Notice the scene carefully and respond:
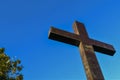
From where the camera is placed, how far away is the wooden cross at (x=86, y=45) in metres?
5.19

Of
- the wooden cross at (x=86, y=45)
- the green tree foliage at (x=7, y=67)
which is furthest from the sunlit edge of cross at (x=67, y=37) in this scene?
the green tree foliage at (x=7, y=67)

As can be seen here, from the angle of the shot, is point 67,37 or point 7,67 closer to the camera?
point 67,37

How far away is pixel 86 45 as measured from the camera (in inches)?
233

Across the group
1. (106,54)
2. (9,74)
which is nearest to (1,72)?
(9,74)

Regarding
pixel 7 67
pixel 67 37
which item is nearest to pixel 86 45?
pixel 67 37

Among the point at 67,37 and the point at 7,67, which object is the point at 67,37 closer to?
the point at 67,37

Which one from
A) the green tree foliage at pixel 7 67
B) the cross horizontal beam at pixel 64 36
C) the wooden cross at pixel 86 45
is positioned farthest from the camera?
the green tree foliage at pixel 7 67

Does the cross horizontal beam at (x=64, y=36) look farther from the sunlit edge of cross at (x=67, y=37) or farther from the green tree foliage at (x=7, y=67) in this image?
the green tree foliage at (x=7, y=67)

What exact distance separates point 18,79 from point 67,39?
12.2 m

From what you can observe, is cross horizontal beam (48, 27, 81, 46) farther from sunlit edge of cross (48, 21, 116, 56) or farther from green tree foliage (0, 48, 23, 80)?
green tree foliage (0, 48, 23, 80)

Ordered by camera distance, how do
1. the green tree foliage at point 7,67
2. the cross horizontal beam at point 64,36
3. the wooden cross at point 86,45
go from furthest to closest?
the green tree foliage at point 7,67 < the cross horizontal beam at point 64,36 < the wooden cross at point 86,45

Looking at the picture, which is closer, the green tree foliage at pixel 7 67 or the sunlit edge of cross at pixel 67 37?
the sunlit edge of cross at pixel 67 37

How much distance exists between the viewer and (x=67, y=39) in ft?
19.9

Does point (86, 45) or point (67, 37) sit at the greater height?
point (67, 37)
